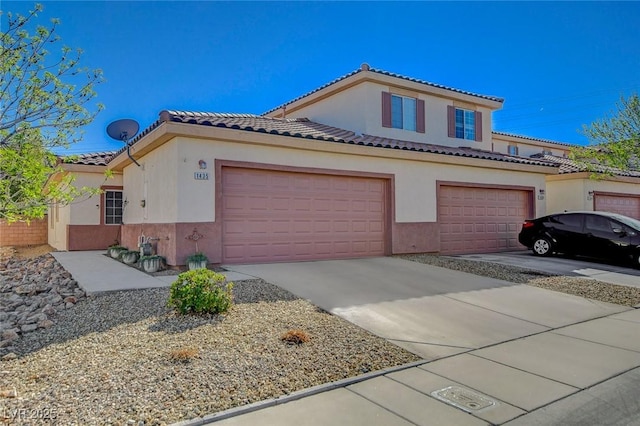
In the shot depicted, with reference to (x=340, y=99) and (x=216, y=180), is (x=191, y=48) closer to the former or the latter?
(x=340, y=99)

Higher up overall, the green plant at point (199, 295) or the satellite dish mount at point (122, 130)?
the satellite dish mount at point (122, 130)

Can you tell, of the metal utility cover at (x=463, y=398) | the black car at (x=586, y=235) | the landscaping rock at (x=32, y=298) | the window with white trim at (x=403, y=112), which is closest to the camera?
the metal utility cover at (x=463, y=398)

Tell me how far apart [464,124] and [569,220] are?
18.9 feet

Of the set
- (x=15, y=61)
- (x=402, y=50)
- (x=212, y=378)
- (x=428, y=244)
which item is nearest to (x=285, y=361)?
(x=212, y=378)

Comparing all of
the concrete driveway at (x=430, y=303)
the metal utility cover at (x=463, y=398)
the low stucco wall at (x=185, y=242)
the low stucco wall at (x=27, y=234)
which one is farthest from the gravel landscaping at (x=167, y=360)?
the low stucco wall at (x=27, y=234)

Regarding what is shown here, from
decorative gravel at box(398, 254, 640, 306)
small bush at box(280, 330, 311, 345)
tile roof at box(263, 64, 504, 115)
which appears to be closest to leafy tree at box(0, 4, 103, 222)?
small bush at box(280, 330, 311, 345)

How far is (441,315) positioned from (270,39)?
37.4 ft

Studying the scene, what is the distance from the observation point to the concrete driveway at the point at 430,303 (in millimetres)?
5875

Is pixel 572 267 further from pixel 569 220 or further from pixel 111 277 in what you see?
pixel 111 277

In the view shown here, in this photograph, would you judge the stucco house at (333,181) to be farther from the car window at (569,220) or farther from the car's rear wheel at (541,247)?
the car window at (569,220)

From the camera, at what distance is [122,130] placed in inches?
503

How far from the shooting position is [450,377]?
446 centimetres

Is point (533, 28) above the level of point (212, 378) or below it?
above

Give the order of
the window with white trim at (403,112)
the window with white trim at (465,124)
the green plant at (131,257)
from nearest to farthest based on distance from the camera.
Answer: the green plant at (131,257), the window with white trim at (403,112), the window with white trim at (465,124)
